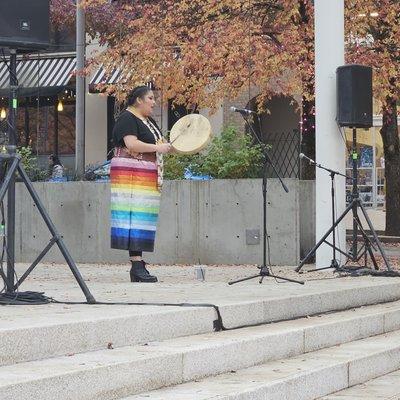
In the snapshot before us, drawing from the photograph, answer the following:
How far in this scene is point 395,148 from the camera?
79.9 feet

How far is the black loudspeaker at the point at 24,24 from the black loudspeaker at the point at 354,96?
205 inches

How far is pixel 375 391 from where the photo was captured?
26.5 feet

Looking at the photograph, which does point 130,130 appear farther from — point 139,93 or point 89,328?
point 89,328

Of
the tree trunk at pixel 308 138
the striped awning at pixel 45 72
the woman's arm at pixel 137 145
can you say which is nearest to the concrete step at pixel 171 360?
the woman's arm at pixel 137 145

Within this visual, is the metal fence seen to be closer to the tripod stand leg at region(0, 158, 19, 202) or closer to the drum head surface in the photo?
the drum head surface

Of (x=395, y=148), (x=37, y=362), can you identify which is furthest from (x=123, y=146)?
(x=395, y=148)

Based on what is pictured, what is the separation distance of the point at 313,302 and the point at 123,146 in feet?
8.24

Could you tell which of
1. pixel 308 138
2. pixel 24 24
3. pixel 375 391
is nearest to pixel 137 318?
pixel 375 391

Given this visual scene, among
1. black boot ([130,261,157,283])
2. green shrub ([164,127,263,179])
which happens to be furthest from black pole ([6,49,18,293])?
green shrub ([164,127,263,179])

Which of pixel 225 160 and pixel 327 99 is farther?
pixel 225 160

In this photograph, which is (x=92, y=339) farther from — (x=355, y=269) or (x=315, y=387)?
(x=355, y=269)

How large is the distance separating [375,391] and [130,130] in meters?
3.86

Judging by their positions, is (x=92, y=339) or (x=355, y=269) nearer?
(x=92, y=339)

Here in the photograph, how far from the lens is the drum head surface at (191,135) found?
10617 millimetres
